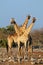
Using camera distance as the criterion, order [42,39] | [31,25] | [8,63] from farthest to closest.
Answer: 1. [42,39]
2. [31,25]
3. [8,63]

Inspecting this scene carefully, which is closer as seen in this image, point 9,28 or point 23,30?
point 23,30

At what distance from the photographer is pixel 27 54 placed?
16484 mm

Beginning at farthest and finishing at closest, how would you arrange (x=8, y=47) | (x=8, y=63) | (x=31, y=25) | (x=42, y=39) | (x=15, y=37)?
(x=42, y=39) < (x=8, y=47) < (x=15, y=37) < (x=31, y=25) < (x=8, y=63)

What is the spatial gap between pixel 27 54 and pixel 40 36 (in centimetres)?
2508

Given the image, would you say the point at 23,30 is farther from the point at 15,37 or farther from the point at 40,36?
the point at 40,36

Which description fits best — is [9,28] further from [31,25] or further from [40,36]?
[31,25]

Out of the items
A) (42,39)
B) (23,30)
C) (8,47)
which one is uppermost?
(23,30)

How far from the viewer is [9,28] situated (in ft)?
131

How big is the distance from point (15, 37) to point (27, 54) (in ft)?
4.23

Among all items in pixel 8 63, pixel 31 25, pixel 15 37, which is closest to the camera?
pixel 8 63

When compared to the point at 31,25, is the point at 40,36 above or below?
below

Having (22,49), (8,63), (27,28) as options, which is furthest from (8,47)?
(8,63)

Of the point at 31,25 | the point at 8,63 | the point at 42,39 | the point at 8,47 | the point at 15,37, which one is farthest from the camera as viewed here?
the point at 42,39

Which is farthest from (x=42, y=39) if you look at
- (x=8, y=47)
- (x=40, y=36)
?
(x=8, y=47)
